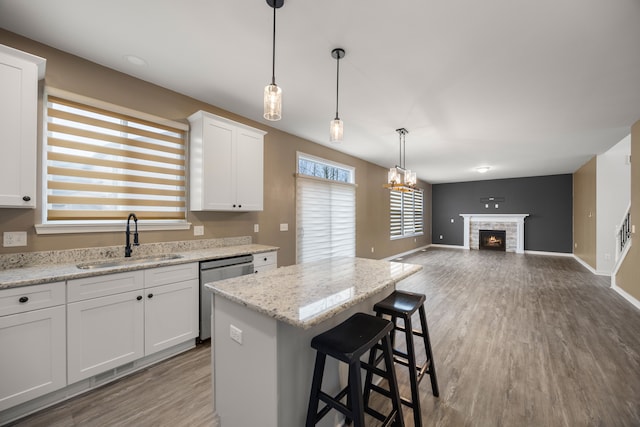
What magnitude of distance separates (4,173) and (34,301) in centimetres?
90

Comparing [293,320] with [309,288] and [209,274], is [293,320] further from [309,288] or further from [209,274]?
[209,274]

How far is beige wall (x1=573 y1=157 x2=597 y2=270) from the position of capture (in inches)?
238

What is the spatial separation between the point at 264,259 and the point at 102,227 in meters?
1.60

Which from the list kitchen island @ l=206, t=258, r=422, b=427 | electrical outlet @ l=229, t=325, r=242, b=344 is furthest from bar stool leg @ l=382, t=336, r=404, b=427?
electrical outlet @ l=229, t=325, r=242, b=344

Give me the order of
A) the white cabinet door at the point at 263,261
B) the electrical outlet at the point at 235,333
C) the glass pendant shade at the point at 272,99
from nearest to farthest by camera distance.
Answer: the electrical outlet at the point at 235,333, the glass pendant shade at the point at 272,99, the white cabinet door at the point at 263,261

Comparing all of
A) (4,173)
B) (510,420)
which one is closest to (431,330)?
(510,420)

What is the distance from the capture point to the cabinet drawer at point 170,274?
7.43 ft

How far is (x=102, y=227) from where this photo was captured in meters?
2.47

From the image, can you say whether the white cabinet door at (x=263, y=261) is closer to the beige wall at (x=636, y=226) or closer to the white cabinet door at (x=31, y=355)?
the white cabinet door at (x=31, y=355)

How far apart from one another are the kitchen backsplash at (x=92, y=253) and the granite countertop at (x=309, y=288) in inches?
60.3

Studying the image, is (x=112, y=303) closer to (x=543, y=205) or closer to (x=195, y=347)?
(x=195, y=347)

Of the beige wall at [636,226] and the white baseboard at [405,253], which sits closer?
the beige wall at [636,226]

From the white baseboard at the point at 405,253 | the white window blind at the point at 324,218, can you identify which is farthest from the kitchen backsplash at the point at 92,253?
the white baseboard at the point at 405,253

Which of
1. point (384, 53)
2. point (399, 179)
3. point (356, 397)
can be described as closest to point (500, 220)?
point (399, 179)
